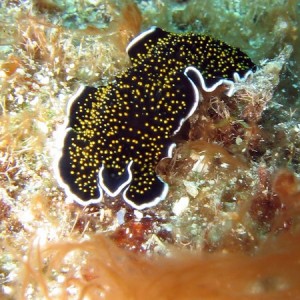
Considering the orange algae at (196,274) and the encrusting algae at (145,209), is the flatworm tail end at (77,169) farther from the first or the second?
the orange algae at (196,274)

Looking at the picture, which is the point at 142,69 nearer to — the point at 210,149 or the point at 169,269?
the point at 210,149

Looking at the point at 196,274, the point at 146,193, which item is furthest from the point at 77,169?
the point at 196,274

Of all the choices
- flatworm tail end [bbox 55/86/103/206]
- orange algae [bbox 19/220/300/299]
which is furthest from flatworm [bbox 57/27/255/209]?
orange algae [bbox 19/220/300/299]

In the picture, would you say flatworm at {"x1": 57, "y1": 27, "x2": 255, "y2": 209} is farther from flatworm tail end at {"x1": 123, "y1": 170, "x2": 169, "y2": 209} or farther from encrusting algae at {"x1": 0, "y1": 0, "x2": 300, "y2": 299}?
encrusting algae at {"x1": 0, "y1": 0, "x2": 300, "y2": 299}

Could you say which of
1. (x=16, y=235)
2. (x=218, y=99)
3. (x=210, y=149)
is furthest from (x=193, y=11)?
(x=16, y=235)

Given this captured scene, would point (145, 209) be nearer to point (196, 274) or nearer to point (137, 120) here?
point (137, 120)

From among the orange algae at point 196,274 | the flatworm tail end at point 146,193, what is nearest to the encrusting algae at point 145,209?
the orange algae at point 196,274
